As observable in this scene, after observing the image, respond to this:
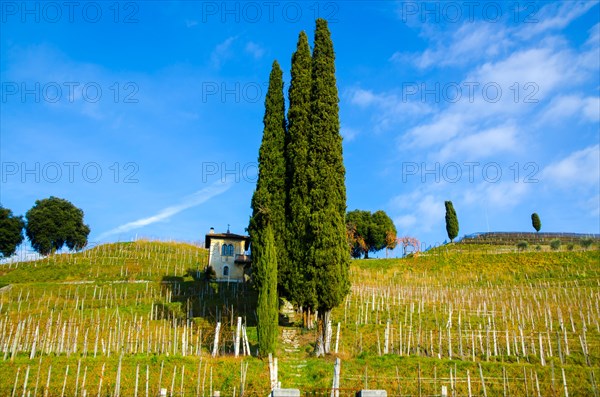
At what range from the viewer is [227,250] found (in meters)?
50.3

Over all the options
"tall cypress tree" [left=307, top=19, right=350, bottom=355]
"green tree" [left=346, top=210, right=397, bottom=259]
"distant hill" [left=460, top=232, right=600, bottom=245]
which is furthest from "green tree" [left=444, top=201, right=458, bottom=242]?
"tall cypress tree" [left=307, top=19, right=350, bottom=355]

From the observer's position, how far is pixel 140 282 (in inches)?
1823

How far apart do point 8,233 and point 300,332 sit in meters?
56.9

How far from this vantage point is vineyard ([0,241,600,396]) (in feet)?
61.9

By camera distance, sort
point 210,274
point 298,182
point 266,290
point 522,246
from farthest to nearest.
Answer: point 522,246 < point 210,274 < point 298,182 < point 266,290

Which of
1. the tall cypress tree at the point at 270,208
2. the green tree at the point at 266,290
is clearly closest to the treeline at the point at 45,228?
the tall cypress tree at the point at 270,208

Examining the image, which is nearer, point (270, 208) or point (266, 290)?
point (266, 290)

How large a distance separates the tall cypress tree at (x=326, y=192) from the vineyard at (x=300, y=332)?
2673mm

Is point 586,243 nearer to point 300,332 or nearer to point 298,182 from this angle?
point 300,332

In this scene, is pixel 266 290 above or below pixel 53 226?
below

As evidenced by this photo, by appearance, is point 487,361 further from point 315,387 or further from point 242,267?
point 242,267

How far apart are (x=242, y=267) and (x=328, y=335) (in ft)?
87.9

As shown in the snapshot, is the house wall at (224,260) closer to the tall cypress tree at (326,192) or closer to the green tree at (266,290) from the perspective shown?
the green tree at (266,290)

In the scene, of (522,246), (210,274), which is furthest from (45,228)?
(522,246)
